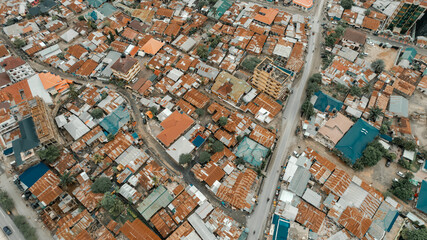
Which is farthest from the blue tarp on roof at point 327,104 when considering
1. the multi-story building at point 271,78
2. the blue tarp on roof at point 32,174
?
the blue tarp on roof at point 32,174

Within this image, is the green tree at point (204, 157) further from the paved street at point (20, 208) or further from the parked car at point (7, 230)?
the parked car at point (7, 230)

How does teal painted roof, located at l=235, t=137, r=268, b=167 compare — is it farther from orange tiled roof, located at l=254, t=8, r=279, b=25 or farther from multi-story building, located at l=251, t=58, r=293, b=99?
orange tiled roof, located at l=254, t=8, r=279, b=25

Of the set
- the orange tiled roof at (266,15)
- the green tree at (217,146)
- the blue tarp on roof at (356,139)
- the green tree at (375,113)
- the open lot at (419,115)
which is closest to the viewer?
the blue tarp on roof at (356,139)

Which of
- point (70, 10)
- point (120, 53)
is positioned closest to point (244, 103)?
point (120, 53)

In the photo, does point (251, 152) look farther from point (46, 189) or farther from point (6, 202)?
point (6, 202)

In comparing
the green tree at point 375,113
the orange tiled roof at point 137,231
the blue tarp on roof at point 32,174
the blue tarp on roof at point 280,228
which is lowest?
the blue tarp on roof at point 280,228

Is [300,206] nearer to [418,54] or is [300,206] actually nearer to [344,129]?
[344,129]
